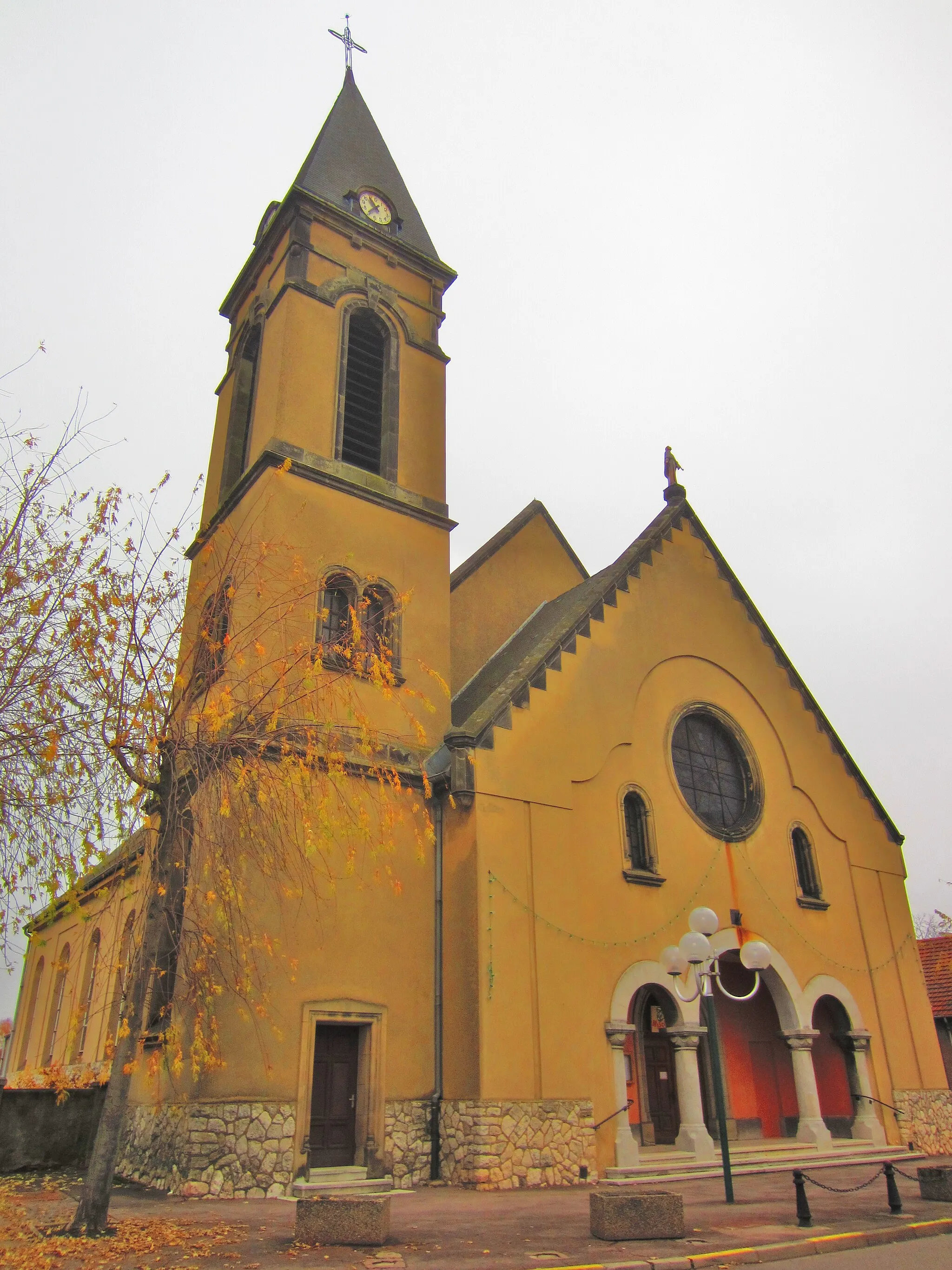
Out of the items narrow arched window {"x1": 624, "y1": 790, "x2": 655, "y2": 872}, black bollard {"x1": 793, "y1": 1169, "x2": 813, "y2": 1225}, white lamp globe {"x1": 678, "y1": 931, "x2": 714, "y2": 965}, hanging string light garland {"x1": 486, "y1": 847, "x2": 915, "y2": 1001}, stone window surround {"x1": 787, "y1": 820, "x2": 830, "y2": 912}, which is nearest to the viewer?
black bollard {"x1": 793, "y1": 1169, "x2": 813, "y2": 1225}

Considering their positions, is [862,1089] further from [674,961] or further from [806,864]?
[674,961]

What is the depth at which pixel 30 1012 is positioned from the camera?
1150 inches

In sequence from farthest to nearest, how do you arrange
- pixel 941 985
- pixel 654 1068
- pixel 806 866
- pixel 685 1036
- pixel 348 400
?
pixel 941 985 → pixel 806 866 → pixel 348 400 → pixel 654 1068 → pixel 685 1036

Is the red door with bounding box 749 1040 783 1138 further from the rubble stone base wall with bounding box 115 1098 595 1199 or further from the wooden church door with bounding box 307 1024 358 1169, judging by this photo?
the wooden church door with bounding box 307 1024 358 1169

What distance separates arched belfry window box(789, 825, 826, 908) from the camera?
66.8 ft

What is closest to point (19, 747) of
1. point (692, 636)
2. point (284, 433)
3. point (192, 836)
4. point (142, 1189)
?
point (192, 836)

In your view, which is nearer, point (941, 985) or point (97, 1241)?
point (97, 1241)

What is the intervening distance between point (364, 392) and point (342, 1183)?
15240mm

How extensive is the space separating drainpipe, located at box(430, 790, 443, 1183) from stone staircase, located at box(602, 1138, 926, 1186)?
8.70ft

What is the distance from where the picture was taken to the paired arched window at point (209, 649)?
11094 millimetres

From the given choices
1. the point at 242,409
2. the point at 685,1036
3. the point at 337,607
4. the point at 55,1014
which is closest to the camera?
the point at 685,1036

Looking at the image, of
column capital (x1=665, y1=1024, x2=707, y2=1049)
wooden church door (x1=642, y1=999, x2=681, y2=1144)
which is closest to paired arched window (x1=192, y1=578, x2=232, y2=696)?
column capital (x1=665, y1=1024, x2=707, y2=1049)

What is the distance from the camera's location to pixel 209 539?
20.1 m

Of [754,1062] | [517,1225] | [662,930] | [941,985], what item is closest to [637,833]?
[662,930]
